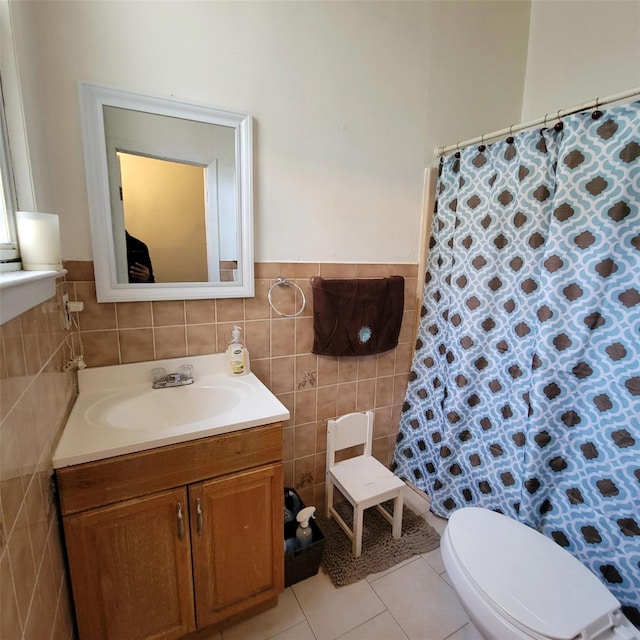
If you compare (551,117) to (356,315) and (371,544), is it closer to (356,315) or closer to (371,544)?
(356,315)

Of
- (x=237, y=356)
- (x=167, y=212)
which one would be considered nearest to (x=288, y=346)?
(x=237, y=356)

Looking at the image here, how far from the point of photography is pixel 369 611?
1.33 meters

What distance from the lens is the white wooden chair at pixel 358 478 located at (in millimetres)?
1527

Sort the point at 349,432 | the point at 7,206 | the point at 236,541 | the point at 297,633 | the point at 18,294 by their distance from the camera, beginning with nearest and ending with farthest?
1. the point at 18,294
2. the point at 7,206
3. the point at 236,541
4. the point at 297,633
5. the point at 349,432

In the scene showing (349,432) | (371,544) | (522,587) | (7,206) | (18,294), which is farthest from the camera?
(349,432)

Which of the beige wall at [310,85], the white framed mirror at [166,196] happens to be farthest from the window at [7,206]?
the white framed mirror at [166,196]

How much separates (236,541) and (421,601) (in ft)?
2.76

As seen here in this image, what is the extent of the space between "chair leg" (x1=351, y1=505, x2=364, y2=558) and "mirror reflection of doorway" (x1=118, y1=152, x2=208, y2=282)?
1.21 meters

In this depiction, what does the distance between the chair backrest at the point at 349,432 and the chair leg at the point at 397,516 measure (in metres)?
0.27

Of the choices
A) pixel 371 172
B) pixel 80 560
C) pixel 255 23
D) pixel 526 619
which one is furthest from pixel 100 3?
pixel 526 619

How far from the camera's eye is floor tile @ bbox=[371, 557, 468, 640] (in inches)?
50.4

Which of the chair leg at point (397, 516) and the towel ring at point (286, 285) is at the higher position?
the towel ring at point (286, 285)

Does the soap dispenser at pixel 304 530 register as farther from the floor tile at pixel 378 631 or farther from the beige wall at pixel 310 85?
the beige wall at pixel 310 85

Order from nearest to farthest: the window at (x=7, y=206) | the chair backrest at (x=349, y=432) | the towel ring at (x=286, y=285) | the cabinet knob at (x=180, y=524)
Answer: the window at (x=7, y=206) < the cabinet knob at (x=180, y=524) < the towel ring at (x=286, y=285) < the chair backrest at (x=349, y=432)
